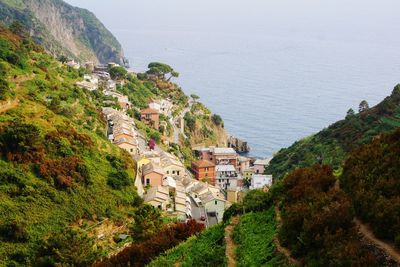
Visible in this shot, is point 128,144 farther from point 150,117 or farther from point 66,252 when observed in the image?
point 66,252

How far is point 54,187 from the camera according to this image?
25.7 meters

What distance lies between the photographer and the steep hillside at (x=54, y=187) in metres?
20.8

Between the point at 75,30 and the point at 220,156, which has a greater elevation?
the point at 75,30

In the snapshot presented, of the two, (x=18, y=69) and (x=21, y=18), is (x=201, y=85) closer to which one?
(x=21, y=18)

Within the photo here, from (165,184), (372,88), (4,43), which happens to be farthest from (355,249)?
(372,88)

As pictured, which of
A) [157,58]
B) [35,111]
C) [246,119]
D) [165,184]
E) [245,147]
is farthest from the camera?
[157,58]

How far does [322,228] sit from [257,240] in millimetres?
2717

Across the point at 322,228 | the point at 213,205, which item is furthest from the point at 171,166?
the point at 322,228

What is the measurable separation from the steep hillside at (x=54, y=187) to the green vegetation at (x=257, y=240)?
7.54 meters

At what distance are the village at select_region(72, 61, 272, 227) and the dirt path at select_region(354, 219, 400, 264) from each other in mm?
21527

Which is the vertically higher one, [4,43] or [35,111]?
[4,43]

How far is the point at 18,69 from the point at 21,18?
82069 mm

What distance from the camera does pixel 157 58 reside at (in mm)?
157125

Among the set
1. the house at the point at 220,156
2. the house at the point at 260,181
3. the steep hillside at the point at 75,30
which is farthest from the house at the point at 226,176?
the steep hillside at the point at 75,30
